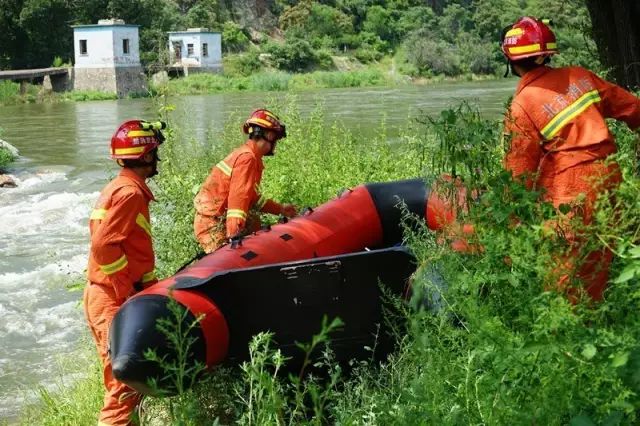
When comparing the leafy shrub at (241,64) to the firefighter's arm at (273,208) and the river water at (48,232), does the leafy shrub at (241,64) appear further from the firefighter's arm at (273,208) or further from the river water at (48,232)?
the firefighter's arm at (273,208)

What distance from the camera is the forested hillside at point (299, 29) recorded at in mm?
59281

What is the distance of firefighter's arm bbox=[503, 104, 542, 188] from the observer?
12.8ft

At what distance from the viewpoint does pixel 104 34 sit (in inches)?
2255

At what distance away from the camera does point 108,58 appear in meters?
56.4

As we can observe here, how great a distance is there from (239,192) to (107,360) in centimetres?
152

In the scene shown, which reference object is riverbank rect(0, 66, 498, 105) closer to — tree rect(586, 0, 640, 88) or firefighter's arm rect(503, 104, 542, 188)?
tree rect(586, 0, 640, 88)

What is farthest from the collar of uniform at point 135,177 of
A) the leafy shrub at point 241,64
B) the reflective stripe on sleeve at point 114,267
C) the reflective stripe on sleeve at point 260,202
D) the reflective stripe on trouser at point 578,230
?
the leafy shrub at point 241,64

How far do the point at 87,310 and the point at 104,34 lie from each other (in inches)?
2170

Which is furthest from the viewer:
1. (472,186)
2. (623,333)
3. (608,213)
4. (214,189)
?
(214,189)

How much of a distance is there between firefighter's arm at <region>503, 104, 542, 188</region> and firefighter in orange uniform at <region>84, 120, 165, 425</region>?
1.81 meters

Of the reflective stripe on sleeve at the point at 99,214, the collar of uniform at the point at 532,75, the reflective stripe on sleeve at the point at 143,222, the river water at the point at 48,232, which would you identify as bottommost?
the river water at the point at 48,232

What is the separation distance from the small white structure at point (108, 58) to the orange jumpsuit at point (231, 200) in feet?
164

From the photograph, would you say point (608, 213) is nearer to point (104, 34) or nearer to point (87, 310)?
point (87, 310)

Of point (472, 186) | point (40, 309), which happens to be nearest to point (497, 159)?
point (472, 186)
